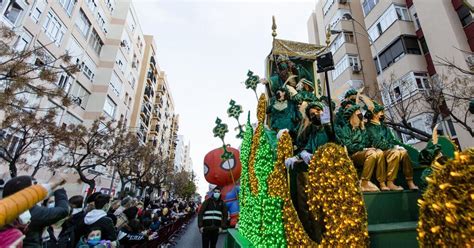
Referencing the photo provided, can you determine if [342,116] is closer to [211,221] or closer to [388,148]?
[388,148]

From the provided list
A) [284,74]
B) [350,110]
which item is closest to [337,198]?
[350,110]

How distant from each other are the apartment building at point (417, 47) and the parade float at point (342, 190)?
376 inches

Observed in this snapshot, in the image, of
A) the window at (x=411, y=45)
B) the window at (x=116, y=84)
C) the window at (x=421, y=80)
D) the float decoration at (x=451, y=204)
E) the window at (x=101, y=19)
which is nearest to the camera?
the float decoration at (x=451, y=204)

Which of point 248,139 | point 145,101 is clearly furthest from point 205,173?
point 145,101

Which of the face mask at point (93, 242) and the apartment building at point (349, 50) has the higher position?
the apartment building at point (349, 50)

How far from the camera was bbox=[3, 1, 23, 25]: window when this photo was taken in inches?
535

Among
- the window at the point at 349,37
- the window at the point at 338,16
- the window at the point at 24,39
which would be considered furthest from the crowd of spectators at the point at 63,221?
the window at the point at 338,16

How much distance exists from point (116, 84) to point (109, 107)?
10.3ft

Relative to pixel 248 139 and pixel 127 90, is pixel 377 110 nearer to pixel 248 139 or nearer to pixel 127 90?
pixel 248 139

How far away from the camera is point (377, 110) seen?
434 cm

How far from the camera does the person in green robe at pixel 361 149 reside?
3.39 m

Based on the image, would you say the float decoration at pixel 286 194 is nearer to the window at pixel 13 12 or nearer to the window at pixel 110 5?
the window at pixel 13 12

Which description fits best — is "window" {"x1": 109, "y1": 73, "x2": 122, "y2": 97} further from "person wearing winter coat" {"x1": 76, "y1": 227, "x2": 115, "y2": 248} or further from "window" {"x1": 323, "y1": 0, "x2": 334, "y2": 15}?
"person wearing winter coat" {"x1": 76, "y1": 227, "x2": 115, "y2": 248}

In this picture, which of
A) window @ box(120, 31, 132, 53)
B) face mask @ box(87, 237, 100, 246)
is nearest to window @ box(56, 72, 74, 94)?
window @ box(120, 31, 132, 53)
